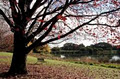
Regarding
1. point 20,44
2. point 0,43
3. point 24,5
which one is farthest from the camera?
point 0,43

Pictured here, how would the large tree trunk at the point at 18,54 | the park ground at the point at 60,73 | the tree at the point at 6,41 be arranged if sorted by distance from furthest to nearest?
the tree at the point at 6,41, the park ground at the point at 60,73, the large tree trunk at the point at 18,54

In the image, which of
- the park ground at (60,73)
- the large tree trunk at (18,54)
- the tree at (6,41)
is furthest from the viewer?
the tree at (6,41)

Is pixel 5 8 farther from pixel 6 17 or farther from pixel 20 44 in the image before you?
pixel 20 44

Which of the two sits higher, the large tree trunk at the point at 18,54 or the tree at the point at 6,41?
the tree at the point at 6,41

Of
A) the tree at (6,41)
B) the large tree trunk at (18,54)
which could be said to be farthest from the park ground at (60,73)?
the tree at (6,41)

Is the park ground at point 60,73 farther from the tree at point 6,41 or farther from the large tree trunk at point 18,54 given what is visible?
the tree at point 6,41

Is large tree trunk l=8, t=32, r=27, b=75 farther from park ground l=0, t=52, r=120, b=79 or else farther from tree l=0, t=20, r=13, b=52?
tree l=0, t=20, r=13, b=52

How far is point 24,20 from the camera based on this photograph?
8367 mm

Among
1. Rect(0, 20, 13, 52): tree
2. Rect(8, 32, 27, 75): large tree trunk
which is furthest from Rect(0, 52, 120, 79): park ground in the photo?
Rect(0, 20, 13, 52): tree

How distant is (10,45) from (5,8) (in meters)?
27.1

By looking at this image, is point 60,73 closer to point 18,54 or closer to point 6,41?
point 18,54

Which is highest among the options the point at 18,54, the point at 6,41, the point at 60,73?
the point at 6,41

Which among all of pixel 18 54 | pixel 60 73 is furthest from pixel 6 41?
pixel 18 54

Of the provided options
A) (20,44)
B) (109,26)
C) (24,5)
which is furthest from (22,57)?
(109,26)
